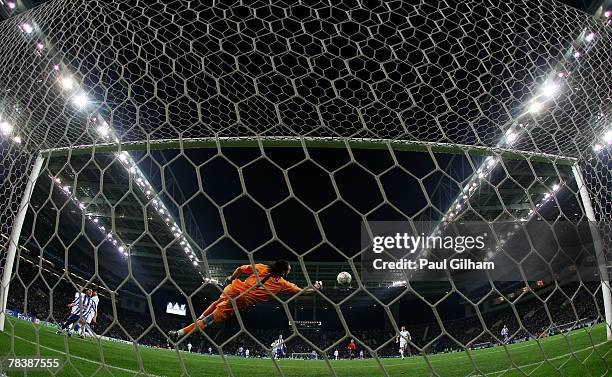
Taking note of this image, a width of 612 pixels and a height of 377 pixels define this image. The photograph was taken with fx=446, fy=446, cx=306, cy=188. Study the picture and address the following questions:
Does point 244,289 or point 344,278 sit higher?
point 244,289

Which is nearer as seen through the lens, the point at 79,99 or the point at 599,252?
the point at 599,252

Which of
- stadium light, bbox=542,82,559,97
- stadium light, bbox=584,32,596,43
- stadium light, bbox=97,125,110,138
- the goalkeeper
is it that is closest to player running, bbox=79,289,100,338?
the goalkeeper

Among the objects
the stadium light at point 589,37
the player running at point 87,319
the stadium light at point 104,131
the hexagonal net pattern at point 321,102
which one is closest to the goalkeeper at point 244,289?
the hexagonal net pattern at point 321,102

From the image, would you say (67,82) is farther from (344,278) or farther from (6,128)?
(344,278)

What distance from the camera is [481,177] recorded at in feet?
4.98

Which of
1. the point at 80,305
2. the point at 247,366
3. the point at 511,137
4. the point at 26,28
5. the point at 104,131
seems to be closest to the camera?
the point at 80,305

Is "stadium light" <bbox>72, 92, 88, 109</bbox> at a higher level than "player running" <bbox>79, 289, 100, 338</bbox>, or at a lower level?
higher

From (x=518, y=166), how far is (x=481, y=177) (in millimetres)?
135

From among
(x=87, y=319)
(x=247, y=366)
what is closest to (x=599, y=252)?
(x=87, y=319)

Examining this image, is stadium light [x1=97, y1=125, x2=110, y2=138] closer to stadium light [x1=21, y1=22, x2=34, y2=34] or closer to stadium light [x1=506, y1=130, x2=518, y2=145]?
stadium light [x1=21, y1=22, x2=34, y2=34]

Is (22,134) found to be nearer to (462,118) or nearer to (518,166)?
(462,118)

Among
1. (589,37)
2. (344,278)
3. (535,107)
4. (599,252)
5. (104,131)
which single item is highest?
(104,131)

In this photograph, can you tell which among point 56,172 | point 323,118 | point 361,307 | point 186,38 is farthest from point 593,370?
point 361,307

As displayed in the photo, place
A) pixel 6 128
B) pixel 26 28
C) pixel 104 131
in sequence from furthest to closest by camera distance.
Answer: pixel 26 28, pixel 6 128, pixel 104 131
